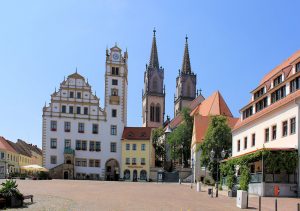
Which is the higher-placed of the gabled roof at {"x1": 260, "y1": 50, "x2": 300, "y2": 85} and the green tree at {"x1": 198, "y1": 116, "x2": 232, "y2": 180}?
the gabled roof at {"x1": 260, "y1": 50, "x2": 300, "y2": 85}

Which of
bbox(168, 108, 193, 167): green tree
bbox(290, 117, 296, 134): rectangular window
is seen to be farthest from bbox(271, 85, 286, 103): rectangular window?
bbox(168, 108, 193, 167): green tree

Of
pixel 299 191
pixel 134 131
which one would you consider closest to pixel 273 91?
pixel 299 191

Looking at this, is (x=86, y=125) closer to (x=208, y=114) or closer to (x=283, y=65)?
(x=208, y=114)

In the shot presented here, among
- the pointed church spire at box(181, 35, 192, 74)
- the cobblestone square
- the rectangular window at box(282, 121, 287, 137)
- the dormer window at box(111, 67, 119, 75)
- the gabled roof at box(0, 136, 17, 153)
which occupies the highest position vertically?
the pointed church spire at box(181, 35, 192, 74)

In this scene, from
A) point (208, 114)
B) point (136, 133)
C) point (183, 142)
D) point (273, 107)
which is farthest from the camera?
point (136, 133)

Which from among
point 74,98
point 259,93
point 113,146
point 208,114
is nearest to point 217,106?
point 208,114

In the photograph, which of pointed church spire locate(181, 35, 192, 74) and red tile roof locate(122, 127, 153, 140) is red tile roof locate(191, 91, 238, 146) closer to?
red tile roof locate(122, 127, 153, 140)

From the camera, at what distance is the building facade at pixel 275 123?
31.8m

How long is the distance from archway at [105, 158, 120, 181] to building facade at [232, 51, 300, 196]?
37.5 meters

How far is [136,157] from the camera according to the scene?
78.2 metres

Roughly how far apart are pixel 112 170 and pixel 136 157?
5231 millimetres

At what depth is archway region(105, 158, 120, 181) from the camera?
78.4m

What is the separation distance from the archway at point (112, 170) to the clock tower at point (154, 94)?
1694 inches

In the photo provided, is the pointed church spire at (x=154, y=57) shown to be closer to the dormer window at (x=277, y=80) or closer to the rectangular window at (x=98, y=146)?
the rectangular window at (x=98, y=146)
